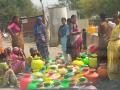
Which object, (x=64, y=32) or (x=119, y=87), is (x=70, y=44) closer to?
(x=64, y=32)

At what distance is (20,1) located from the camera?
74.6 m

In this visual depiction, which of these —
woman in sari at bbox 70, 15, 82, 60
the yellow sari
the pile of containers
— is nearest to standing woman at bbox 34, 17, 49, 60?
woman in sari at bbox 70, 15, 82, 60

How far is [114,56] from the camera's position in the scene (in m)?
9.82

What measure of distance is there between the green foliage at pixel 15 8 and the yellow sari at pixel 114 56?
5443 cm

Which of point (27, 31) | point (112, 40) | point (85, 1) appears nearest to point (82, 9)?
point (85, 1)

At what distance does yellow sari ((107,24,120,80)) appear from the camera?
384 inches

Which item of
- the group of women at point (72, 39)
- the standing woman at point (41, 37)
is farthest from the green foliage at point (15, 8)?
the group of women at point (72, 39)

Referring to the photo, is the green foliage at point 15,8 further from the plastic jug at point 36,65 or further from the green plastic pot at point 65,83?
the green plastic pot at point 65,83

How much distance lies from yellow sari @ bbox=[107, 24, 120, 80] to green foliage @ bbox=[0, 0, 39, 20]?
2143 inches

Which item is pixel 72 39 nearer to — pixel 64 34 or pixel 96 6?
pixel 64 34

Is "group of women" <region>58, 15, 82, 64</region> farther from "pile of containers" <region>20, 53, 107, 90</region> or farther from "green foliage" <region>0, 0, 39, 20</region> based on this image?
"green foliage" <region>0, 0, 39, 20</region>

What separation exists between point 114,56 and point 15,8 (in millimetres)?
59586

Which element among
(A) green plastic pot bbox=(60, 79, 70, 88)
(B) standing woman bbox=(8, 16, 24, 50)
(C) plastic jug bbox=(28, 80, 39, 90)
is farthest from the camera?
(B) standing woman bbox=(8, 16, 24, 50)

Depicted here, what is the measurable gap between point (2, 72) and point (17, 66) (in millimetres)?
927
